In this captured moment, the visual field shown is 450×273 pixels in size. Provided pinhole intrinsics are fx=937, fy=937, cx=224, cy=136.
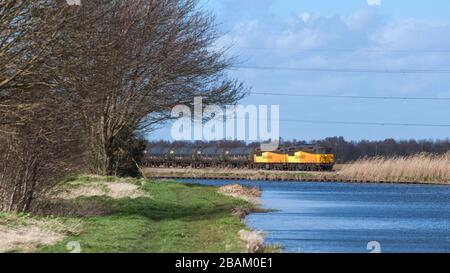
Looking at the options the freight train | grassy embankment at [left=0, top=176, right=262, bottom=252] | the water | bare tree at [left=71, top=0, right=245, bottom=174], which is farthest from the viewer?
the freight train

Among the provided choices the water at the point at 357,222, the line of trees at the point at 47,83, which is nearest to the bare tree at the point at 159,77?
the water at the point at 357,222

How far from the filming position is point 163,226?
74.6ft

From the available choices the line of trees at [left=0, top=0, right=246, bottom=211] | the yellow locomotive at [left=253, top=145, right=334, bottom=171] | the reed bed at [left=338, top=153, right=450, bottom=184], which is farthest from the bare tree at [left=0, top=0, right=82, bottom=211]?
the yellow locomotive at [left=253, top=145, right=334, bottom=171]

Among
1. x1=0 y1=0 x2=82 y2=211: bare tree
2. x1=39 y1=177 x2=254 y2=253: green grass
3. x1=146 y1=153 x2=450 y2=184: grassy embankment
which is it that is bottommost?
x1=39 y1=177 x2=254 y2=253: green grass

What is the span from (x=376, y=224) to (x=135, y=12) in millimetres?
17188

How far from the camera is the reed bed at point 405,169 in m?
60.1

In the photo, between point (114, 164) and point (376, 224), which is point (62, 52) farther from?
point (114, 164)

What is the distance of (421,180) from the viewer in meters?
60.7

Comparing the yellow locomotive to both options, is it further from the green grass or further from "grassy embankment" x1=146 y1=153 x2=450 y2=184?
the green grass

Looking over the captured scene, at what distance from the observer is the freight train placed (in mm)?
92375

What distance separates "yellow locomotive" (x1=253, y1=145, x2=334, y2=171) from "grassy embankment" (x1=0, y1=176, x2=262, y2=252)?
55.2 meters

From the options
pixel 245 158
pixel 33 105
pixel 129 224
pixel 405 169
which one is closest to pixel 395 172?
pixel 405 169

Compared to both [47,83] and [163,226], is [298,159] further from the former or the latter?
[47,83]
